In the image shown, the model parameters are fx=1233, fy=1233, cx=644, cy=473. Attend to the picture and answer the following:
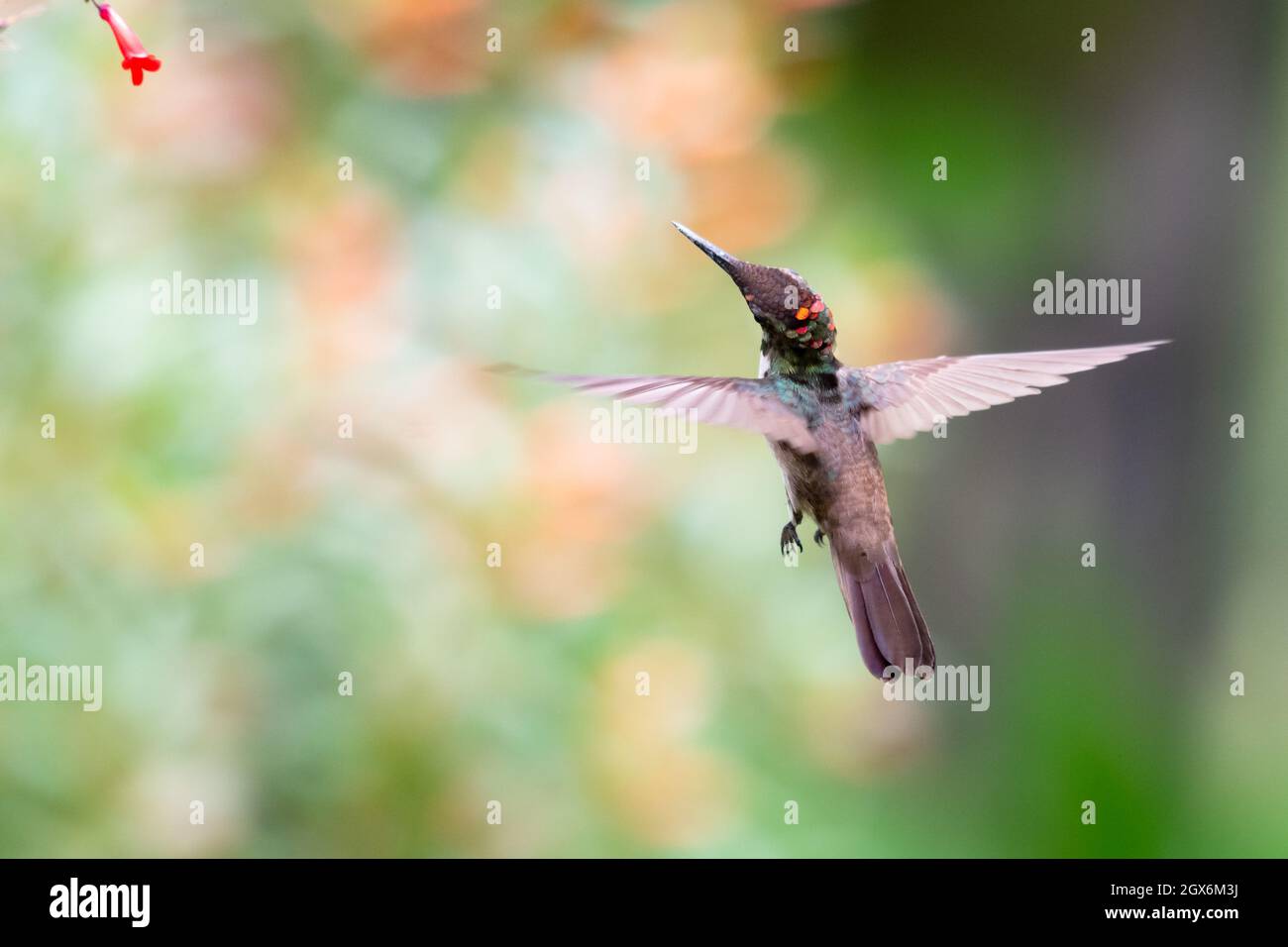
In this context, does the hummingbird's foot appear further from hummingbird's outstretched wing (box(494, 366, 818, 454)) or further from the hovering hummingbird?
hummingbird's outstretched wing (box(494, 366, 818, 454))

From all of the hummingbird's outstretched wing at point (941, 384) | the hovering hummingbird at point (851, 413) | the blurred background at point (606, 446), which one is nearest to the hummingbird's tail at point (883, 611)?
the hovering hummingbird at point (851, 413)

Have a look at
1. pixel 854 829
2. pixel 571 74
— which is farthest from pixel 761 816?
pixel 571 74

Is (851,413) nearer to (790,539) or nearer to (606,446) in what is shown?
(790,539)

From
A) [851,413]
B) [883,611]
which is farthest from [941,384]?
[883,611]

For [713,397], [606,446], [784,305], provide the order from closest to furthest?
[713,397] → [784,305] → [606,446]

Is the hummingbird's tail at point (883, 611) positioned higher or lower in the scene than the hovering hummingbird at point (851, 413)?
lower

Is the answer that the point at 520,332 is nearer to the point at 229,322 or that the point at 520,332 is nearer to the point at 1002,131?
the point at 229,322

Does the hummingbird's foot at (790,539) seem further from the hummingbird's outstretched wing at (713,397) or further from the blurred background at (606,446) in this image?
the blurred background at (606,446)

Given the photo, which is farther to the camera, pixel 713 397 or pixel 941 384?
pixel 941 384
